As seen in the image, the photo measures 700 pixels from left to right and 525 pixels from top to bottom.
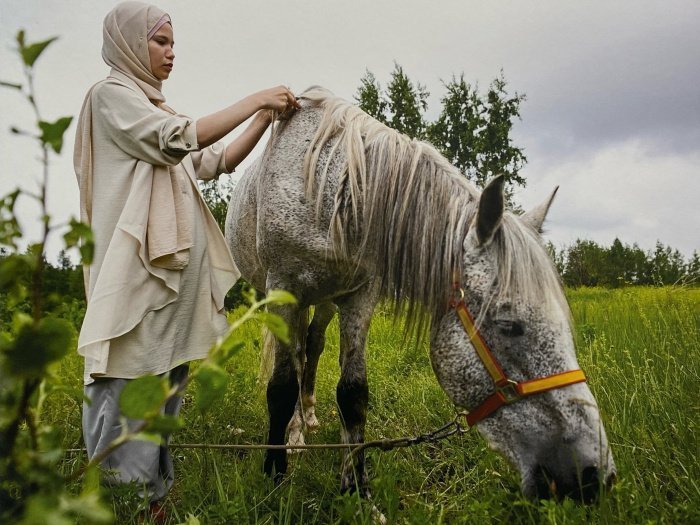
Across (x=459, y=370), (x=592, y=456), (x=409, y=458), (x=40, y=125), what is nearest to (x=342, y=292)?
(x=459, y=370)

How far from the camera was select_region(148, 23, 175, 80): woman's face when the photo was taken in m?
2.33

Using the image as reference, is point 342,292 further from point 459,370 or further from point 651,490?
point 651,490

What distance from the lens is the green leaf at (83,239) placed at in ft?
1.88

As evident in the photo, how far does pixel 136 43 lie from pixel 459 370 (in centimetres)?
206

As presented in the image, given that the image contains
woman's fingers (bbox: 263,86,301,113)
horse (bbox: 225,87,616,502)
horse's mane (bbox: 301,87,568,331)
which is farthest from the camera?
woman's fingers (bbox: 263,86,301,113)

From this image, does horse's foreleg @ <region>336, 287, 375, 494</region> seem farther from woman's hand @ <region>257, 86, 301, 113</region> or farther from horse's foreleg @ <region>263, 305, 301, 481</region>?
woman's hand @ <region>257, 86, 301, 113</region>

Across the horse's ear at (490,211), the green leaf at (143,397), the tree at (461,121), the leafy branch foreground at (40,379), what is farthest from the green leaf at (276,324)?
the tree at (461,121)

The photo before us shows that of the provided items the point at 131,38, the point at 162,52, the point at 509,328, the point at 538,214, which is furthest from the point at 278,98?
the point at 509,328

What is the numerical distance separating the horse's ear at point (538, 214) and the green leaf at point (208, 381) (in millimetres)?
2104

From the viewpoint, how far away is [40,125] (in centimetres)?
53

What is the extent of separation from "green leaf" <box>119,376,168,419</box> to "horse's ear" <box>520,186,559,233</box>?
2176 mm

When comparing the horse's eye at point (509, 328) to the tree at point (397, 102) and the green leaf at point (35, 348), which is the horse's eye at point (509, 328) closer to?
the green leaf at point (35, 348)

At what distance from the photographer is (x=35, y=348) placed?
0.50 meters

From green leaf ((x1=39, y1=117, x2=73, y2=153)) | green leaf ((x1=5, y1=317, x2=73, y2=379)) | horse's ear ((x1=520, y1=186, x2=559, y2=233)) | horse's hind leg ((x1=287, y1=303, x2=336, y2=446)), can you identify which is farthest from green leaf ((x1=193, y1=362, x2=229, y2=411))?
horse's hind leg ((x1=287, y1=303, x2=336, y2=446))
